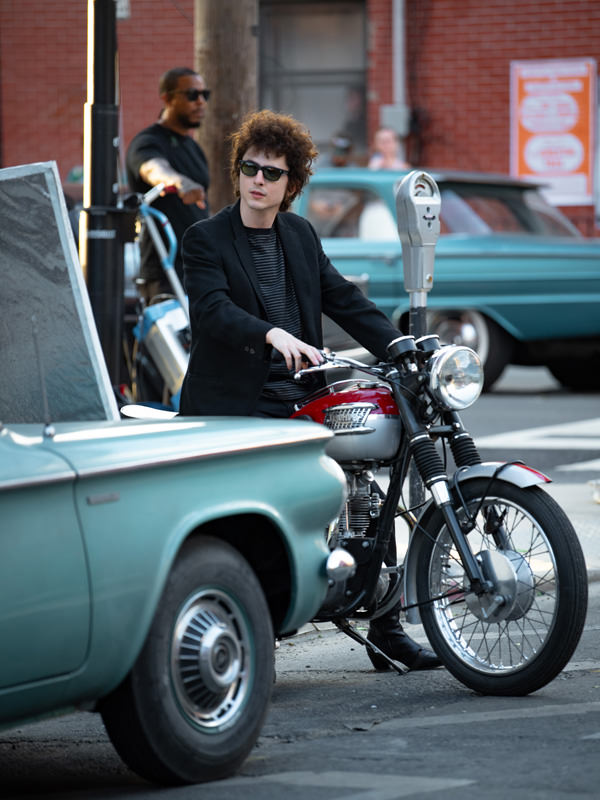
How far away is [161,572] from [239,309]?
1300 mm

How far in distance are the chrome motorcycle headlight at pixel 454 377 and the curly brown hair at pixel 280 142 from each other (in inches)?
29.2

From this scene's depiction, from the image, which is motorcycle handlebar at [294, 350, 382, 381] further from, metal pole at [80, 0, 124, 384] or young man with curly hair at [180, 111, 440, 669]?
metal pole at [80, 0, 124, 384]

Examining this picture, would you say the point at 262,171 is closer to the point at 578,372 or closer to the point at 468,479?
the point at 468,479

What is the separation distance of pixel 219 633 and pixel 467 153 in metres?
17.0

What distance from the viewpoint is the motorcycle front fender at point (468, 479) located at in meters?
4.98

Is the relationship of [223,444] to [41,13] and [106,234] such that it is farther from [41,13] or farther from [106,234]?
[41,13]

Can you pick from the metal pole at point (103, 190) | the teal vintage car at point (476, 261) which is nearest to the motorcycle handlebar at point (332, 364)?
the metal pole at point (103, 190)

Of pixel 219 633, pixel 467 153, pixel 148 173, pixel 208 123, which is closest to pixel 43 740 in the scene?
pixel 219 633

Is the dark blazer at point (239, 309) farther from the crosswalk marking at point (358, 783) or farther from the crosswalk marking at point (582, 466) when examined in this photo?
the crosswalk marking at point (582, 466)

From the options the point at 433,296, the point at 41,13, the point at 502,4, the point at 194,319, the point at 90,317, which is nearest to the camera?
the point at 90,317

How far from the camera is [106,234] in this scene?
8297mm

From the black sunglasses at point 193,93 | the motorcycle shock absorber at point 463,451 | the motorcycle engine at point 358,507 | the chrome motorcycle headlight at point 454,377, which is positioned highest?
the black sunglasses at point 193,93

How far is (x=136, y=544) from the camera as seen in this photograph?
3.90 meters

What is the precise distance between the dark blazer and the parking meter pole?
2.24 ft
